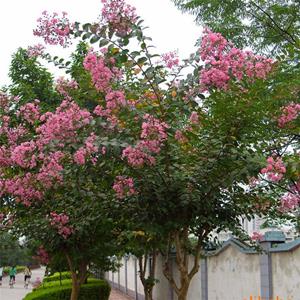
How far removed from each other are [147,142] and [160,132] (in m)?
0.12

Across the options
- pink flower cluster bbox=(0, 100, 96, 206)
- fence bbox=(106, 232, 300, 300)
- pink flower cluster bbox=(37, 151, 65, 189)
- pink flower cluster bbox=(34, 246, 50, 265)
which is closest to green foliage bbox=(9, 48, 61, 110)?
pink flower cluster bbox=(34, 246, 50, 265)

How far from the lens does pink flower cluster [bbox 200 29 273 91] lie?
4.38m

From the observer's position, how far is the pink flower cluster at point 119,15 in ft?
14.0

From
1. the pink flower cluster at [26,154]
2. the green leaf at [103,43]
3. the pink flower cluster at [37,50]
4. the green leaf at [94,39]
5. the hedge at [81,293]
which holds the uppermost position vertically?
the pink flower cluster at [37,50]

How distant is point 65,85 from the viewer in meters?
5.68

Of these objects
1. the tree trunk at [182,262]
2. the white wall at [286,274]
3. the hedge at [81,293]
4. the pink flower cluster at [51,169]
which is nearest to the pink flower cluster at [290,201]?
the tree trunk at [182,262]

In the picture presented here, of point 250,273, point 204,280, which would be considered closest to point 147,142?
point 250,273

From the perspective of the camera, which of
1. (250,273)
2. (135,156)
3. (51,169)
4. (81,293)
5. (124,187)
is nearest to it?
(135,156)

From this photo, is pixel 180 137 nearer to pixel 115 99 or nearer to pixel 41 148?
pixel 115 99

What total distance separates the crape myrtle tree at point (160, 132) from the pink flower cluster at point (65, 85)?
1.48 feet

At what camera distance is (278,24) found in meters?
6.53

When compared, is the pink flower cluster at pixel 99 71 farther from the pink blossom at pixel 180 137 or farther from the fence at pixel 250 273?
the fence at pixel 250 273

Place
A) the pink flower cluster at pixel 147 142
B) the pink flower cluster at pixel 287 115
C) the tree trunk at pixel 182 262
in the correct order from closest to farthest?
the pink flower cluster at pixel 147 142, the pink flower cluster at pixel 287 115, the tree trunk at pixel 182 262

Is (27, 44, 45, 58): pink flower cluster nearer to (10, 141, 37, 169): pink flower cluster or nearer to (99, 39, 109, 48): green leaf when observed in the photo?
(10, 141, 37, 169): pink flower cluster
